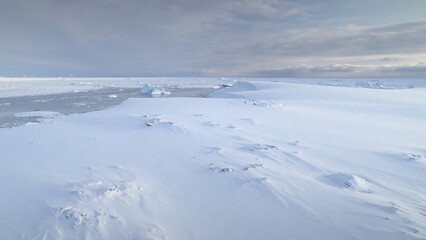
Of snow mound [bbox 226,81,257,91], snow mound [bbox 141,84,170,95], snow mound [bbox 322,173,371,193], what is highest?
snow mound [bbox 226,81,257,91]

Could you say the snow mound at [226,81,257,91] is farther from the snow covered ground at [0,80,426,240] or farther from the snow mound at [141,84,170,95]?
the snow covered ground at [0,80,426,240]

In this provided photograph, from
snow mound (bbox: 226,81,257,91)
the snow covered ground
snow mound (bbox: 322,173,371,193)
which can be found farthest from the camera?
snow mound (bbox: 226,81,257,91)

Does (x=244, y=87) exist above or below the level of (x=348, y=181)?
above

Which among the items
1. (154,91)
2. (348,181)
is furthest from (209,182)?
(154,91)

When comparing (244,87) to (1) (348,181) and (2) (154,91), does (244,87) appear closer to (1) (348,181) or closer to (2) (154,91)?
(2) (154,91)

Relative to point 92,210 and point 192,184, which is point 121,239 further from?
point 192,184

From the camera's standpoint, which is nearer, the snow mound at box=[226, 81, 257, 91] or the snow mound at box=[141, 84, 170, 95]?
the snow mound at box=[226, 81, 257, 91]

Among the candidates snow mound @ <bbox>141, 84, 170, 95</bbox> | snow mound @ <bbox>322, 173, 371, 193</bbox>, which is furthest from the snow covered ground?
snow mound @ <bbox>141, 84, 170, 95</bbox>

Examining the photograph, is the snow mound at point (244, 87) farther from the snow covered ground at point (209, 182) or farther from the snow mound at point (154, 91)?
the snow covered ground at point (209, 182)
